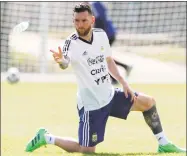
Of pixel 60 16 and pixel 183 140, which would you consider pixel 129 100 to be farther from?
pixel 60 16

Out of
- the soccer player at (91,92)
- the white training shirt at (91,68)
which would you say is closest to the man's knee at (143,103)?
the soccer player at (91,92)

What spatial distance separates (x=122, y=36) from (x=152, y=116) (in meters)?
11.4

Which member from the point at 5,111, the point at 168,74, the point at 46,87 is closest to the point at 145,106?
the point at 5,111

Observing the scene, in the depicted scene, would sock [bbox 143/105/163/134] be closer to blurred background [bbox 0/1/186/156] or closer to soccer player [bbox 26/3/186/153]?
soccer player [bbox 26/3/186/153]

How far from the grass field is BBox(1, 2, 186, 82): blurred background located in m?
1.61

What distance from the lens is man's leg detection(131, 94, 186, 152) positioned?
6.89 m

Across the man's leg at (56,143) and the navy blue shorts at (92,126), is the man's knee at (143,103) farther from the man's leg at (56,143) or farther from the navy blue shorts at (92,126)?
the man's leg at (56,143)

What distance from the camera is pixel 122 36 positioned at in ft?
60.2

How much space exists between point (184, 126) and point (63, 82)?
18.4 ft

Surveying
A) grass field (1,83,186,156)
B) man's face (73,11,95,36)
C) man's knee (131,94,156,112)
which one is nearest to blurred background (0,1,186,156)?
grass field (1,83,186,156)

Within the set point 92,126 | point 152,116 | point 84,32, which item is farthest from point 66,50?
point 152,116

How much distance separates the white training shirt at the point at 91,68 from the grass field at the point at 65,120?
52 cm

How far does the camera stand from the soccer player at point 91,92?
6535mm

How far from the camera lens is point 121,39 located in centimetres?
1823
